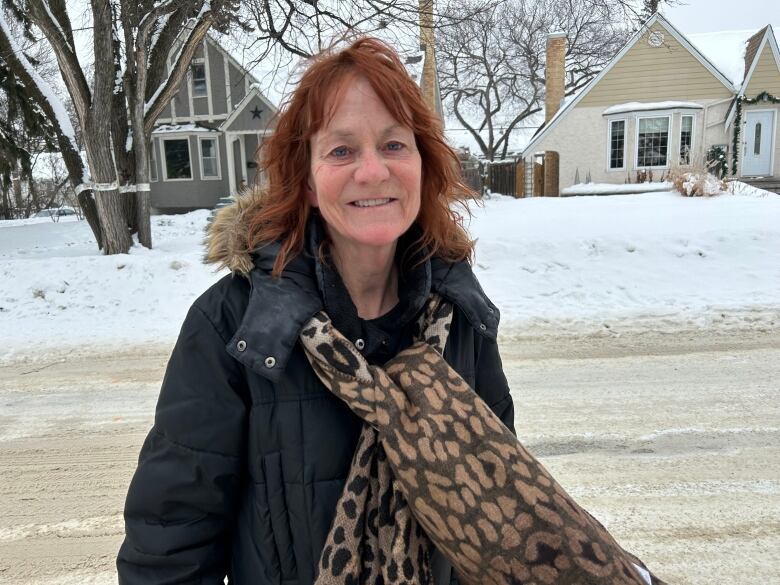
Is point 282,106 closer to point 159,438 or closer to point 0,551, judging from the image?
point 159,438

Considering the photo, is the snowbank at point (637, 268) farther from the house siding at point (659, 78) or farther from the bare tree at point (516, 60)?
the bare tree at point (516, 60)

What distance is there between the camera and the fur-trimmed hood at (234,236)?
62.4 inches

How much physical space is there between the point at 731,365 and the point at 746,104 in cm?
1927

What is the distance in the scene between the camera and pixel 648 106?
20984mm

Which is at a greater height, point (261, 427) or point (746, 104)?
point (746, 104)

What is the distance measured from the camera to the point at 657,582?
61.9 inches

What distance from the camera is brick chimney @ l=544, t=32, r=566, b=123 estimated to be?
23812mm

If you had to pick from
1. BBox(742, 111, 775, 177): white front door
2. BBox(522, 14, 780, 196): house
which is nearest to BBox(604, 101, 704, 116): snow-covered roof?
BBox(522, 14, 780, 196): house

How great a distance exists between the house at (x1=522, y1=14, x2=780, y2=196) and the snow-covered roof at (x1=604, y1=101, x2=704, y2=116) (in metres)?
0.03

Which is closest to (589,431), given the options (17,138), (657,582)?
(657,582)

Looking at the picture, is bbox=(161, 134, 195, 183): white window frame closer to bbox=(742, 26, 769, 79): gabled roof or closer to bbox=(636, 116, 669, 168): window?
bbox=(636, 116, 669, 168): window

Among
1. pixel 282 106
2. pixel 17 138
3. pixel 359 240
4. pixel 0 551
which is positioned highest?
pixel 17 138

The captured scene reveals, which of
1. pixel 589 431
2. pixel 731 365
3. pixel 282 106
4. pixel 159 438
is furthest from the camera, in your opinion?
pixel 731 365

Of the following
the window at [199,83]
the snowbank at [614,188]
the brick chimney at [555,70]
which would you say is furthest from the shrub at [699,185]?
the window at [199,83]
